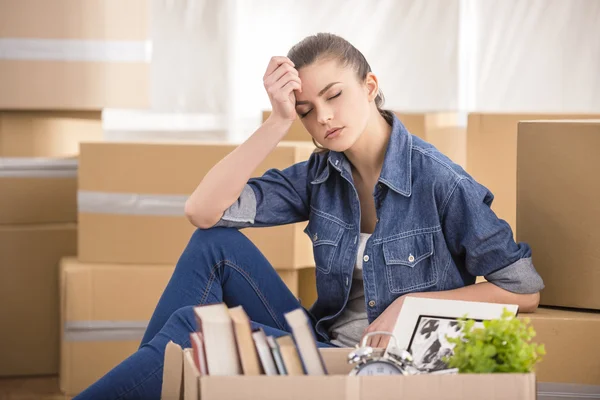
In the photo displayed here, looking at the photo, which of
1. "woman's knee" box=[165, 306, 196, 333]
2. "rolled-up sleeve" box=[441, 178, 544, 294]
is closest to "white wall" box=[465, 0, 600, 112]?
"rolled-up sleeve" box=[441, 178, 544, 294]

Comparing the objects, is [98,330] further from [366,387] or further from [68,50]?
[366,387]

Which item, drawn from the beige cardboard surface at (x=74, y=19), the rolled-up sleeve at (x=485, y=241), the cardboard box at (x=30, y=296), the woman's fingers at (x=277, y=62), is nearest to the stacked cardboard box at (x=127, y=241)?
the cardboard box at (x=30, y=296)

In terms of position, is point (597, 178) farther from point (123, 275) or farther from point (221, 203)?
point (123, 275)

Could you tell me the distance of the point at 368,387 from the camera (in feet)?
2.94

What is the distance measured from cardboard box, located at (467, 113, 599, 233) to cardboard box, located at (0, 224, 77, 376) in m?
1.03

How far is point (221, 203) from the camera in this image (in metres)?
1.51

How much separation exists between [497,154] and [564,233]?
0.75 metres

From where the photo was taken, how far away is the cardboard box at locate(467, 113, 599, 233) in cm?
219

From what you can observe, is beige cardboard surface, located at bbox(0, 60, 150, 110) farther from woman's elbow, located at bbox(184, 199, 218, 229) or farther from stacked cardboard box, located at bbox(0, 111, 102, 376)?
woman's elbow, located at bbox(184, 199, 218, 229)

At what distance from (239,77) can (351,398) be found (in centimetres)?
214

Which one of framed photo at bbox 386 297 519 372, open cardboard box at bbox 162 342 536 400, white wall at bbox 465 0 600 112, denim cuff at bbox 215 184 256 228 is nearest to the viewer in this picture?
open cardboard box at bbox 162 342 536 400

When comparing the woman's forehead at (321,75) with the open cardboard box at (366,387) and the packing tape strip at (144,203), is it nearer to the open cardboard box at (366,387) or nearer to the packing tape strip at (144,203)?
the open cardboard box at (366,387)

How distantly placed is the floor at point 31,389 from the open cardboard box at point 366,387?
1355 mm

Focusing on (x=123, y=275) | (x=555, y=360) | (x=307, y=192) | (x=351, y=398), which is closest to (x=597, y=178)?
(x=555, y=360)
